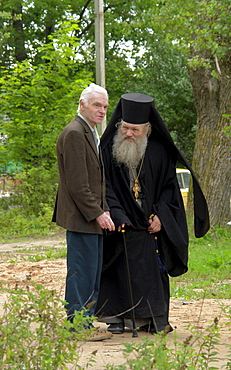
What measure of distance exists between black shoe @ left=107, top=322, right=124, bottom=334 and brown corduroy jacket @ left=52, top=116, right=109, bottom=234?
94 centimetres

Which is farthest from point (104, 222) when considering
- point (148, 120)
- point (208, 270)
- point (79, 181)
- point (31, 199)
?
point (31, 199)


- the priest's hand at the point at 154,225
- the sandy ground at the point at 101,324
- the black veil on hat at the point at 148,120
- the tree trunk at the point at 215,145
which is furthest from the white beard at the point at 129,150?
the tree trunk at the point at 215,145

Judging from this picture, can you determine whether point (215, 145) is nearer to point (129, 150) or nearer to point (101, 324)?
point (101, 324)

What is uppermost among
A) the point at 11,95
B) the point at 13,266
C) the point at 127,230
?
the point at 11,95

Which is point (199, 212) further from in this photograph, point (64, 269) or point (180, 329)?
point (64, 269)

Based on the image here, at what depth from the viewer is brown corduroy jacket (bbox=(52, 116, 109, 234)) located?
5629 millimetres

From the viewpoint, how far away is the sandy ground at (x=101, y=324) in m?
4.88

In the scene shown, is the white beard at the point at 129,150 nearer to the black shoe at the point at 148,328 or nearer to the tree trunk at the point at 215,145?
the black shoe at the point at 148,328

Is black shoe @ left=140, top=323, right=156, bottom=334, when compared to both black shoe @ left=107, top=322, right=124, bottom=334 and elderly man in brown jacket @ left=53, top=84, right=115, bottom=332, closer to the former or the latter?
black shoe @ left=107, top=322, right=124, bottom=334

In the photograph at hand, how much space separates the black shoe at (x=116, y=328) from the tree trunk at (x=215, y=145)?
8480 mm

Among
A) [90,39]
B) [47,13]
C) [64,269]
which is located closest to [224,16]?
[64,269]

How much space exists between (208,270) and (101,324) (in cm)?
403

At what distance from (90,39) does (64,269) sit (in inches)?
685

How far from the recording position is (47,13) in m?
24.0
